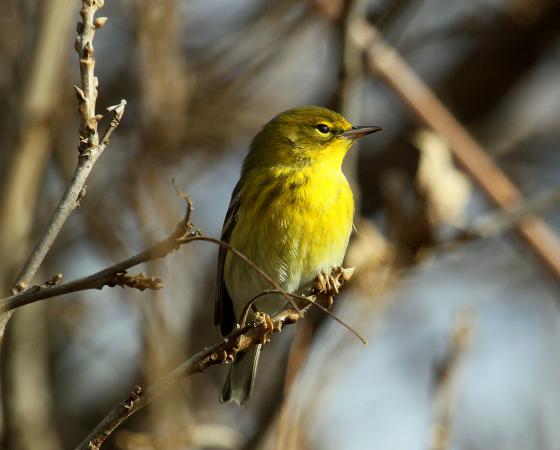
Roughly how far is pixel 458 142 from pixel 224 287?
1.59m

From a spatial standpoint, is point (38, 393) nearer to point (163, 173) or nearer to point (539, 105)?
point (163, 173)

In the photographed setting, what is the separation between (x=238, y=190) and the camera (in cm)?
492

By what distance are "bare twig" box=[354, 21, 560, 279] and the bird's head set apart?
0.33 meters

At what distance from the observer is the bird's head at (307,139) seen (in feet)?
16.4

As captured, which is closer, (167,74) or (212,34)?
(167,74)

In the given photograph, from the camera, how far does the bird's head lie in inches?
197

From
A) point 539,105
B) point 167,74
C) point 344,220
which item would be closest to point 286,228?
point 344,220

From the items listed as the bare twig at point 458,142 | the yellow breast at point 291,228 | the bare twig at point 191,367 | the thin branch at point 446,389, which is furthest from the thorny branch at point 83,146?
the bare twig at point 458,142

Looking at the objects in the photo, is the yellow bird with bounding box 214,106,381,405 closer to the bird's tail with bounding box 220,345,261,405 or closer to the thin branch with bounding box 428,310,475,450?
the bird's tail with bounding box 220,345,261,405

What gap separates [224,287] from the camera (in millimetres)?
4914

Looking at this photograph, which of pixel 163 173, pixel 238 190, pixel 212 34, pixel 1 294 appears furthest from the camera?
pixel 212 34

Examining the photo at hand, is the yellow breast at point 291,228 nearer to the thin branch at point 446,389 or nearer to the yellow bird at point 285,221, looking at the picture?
the yellow bird at point 285,221

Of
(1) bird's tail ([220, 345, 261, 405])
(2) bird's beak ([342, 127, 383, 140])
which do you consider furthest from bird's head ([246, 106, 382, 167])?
(1) bird's tail ([220, 345, 261, 405])

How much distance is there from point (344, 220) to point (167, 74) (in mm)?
1434
